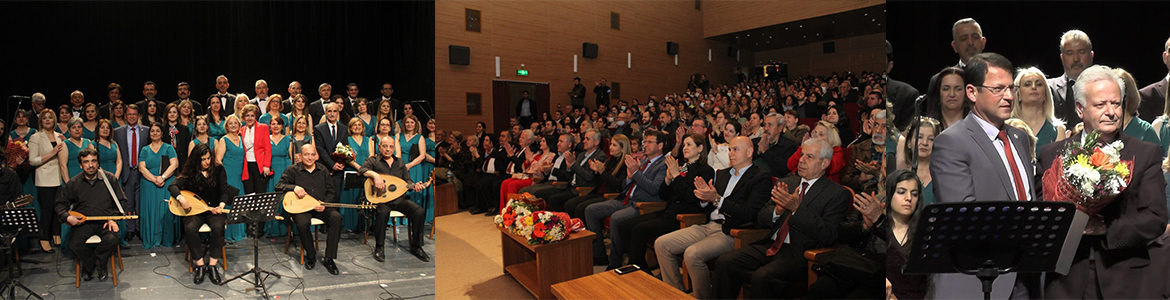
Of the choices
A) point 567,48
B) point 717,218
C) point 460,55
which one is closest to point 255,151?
point 460,55

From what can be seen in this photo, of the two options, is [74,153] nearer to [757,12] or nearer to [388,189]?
[388,189]

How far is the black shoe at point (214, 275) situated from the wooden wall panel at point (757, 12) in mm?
3220

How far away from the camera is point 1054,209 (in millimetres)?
1387

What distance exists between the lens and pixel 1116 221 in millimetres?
1899

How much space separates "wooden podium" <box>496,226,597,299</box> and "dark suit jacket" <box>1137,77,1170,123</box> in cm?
238

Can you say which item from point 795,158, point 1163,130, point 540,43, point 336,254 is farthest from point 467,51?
point 1163,130

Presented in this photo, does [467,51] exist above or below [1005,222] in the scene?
above

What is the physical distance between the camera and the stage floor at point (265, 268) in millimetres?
2564

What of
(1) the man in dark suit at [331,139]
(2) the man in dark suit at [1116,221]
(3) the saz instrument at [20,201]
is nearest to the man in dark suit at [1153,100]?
(2) the man in dark suit at [1116,221]

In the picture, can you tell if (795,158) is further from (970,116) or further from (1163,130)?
(1163,130)

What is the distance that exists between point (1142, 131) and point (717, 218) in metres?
1.68

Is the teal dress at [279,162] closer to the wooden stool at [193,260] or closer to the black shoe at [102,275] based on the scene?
the wooden stool at [193,260]

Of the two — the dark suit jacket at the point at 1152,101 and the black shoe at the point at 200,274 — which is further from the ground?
the dark suit jacket at the point at 1152,101

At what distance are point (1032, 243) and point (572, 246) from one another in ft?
6.10
